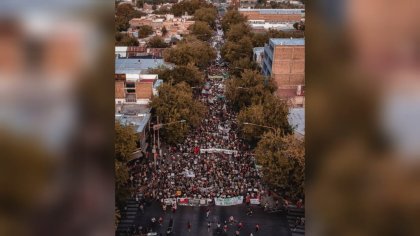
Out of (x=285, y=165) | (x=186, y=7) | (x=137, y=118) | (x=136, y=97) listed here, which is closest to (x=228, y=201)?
(x=285, y=165)

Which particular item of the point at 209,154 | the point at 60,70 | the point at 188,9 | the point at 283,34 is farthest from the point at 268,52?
the point at 188,9

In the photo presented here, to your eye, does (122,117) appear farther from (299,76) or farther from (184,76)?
(299,76)

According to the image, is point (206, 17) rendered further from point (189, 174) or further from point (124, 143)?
point (124, 143)

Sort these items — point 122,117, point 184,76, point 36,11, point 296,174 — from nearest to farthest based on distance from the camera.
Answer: point 36,11 → point 296,174 → point 122,117 → point 184,76

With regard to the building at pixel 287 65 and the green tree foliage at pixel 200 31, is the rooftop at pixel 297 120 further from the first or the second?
the green tree foliage at pixel 200 31

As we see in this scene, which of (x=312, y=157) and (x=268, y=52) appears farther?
(x=268, y=52)

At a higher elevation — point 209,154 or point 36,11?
point 36,11

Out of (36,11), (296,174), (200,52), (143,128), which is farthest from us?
(200,52)
